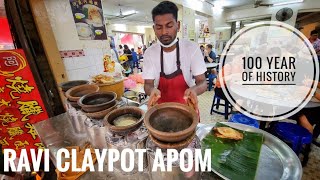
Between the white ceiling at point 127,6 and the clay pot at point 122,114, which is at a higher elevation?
the white ceiling at point 127,6

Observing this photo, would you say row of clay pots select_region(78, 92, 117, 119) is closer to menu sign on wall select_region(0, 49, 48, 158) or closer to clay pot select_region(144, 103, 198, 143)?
clay pot select_region(144, 103, 198, 143)

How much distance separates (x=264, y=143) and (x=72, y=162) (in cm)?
135

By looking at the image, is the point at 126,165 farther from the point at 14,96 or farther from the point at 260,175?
the point at 14,96

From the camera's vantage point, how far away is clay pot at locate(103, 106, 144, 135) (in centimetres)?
90

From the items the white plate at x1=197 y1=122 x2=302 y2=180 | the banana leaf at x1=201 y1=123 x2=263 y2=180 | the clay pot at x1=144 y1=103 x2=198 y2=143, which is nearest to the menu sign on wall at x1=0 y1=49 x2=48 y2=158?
the clay pot at x1=144 y1=103 x2=198 y2=143

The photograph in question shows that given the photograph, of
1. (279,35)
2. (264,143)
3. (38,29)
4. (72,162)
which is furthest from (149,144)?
(279,35)

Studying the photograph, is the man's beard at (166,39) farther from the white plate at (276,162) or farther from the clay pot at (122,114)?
the white plate at (276,162)

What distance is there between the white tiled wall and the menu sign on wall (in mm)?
683

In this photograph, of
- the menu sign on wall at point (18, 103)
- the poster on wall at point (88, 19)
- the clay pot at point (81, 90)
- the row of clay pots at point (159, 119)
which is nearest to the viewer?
the row of clay pots at point (159, 119)

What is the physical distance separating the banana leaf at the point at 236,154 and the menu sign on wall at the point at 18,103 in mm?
2414

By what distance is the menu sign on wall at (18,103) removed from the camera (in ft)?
6.80

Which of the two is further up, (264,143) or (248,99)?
(264,143)

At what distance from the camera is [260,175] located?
87cm

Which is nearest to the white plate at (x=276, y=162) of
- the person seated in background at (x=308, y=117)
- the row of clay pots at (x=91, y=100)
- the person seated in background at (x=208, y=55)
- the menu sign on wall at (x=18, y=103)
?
the row of clay pots at (x=91, y=100)
